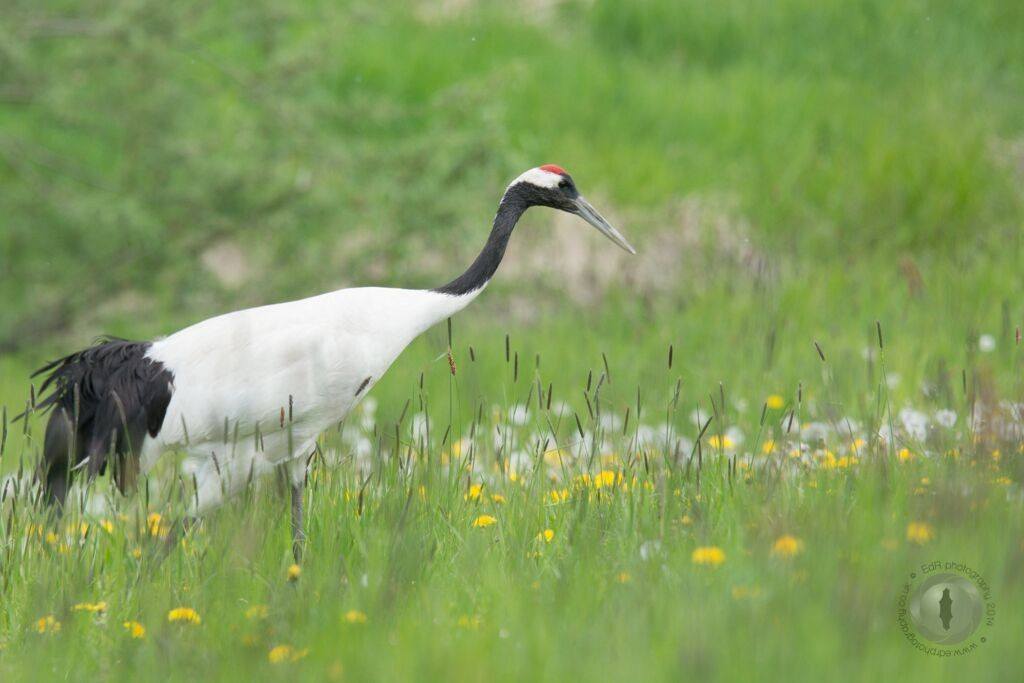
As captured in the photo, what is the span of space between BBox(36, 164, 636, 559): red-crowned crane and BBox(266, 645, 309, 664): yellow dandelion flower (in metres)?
1.52

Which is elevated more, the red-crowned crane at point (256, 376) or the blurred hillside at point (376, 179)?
the blurred hillside at point (376, 179)

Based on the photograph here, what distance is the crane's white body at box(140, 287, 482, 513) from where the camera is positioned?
4898 mm

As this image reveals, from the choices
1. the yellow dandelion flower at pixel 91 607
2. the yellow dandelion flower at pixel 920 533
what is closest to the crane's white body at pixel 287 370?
the yellow dandelion flower at pixel 91 607

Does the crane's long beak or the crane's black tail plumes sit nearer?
the crane's black tail plumes

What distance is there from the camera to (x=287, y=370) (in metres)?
4.93

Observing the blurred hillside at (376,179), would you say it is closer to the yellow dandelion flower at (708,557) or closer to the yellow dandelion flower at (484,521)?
the yellow dandelion flower at (484,521)

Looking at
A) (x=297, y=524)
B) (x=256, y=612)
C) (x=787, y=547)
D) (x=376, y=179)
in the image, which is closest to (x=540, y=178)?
(x=297, y=524)

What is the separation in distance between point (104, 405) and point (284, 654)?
7.93ft

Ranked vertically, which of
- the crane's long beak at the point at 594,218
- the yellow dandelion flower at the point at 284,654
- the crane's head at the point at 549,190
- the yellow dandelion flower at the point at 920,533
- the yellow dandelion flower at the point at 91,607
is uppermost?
the crane's head at the point at 549,190

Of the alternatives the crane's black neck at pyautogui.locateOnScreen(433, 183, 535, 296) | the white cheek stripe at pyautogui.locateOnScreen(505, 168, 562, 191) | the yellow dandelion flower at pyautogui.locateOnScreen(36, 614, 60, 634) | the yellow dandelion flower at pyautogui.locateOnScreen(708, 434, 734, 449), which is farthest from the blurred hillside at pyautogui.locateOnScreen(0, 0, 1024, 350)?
the yellow dandelion flower at pyautogui.locateOnScreen(36, 614, 60, 634)

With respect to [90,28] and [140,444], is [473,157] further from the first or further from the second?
[140,444]

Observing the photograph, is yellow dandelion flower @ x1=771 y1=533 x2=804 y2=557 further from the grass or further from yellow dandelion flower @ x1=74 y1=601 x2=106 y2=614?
yellow dandelion flower @ x1=74 y1=601 x2=106 y2=614

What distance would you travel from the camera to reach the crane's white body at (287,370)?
4.90 meters

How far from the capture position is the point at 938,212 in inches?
416
